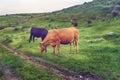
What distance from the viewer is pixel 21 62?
36062mm

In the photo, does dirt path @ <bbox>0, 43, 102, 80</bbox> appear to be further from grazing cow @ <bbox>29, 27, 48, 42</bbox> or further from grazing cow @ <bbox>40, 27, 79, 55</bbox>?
grazing cow @ <bbox>29, 27, 48, 42</bbox>

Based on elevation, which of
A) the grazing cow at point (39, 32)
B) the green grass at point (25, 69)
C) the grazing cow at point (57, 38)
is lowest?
the green grass at point (25, 69)

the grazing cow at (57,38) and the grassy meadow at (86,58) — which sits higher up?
the grazing cow at (57,38)

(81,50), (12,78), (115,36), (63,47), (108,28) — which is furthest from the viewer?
(108,28)

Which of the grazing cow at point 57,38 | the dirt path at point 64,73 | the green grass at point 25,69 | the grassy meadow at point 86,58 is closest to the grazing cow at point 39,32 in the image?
the grassy meadow at point 86,58

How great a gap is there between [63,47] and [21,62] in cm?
1003

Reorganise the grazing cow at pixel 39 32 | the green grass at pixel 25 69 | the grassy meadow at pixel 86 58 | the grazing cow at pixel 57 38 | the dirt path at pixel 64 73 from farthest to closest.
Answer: the grazing cow at pixel 39 32, the grazing cow at pixel 57 38, the grassy meadow at pixel 86 58, the dirt path at pixel 64 73, the green grass at pixel 25 69

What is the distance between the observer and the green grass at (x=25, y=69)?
30.8 meters

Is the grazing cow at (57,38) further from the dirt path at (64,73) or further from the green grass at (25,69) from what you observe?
the green grass at (25,69)

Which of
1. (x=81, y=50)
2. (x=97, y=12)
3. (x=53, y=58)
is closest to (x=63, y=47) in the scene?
(x=81, y=50)

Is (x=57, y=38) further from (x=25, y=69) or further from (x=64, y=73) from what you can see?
(x=64, y=73)

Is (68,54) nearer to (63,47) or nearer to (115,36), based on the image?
(63,47)

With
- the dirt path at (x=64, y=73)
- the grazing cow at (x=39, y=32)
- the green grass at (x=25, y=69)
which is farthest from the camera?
the grazing cow at (x=39, y=32)

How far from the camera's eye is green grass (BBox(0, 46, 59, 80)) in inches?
1212
